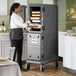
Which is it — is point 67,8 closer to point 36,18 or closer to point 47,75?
point 36,18

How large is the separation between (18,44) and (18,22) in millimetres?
574

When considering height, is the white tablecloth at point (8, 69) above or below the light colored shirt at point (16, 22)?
below

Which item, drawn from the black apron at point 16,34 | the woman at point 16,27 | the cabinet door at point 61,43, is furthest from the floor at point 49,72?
the black apron at point 16,34

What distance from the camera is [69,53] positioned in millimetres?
6535

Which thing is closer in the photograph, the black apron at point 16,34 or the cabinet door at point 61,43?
the black apron at point 16,34

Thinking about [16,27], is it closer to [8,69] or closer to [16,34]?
[16,34]

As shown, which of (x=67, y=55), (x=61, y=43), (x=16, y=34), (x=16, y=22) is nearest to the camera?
(x=16, y=22)

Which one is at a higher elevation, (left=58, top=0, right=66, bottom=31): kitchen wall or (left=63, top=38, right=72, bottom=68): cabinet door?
(left=58, top=0, right=66, bottom=31): kitchen wall

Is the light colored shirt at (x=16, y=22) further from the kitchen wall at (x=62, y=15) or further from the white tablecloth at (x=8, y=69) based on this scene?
the white tablecloth at (x=8, y=69)

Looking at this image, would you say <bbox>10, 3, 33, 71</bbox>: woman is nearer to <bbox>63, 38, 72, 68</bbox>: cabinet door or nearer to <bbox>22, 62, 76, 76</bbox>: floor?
<bbox>22, 62, 76, 76</bbox>: floor

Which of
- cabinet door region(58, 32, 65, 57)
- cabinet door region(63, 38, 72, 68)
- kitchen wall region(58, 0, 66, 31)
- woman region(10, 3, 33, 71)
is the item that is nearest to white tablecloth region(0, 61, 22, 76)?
woman region(10, 3, 33, 71)

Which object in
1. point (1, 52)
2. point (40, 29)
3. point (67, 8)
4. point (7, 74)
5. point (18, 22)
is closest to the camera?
point (7, 74)

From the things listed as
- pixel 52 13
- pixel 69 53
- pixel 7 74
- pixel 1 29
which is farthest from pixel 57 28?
pixel 7 74

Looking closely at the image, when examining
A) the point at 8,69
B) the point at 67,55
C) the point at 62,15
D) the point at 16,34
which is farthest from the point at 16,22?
the point at 8,69
